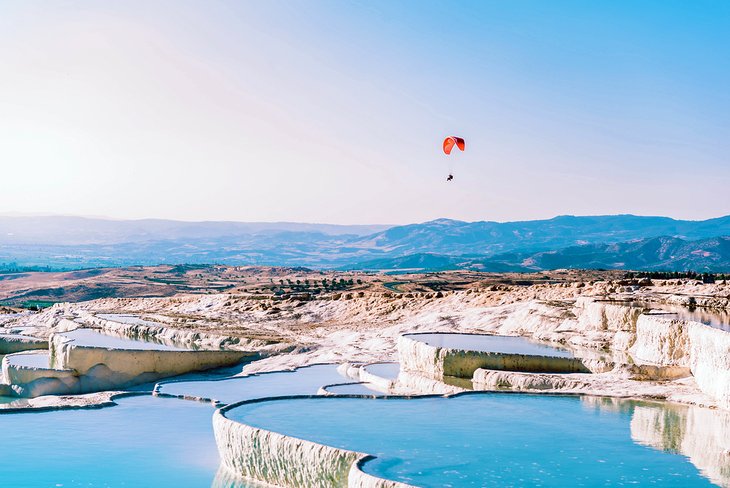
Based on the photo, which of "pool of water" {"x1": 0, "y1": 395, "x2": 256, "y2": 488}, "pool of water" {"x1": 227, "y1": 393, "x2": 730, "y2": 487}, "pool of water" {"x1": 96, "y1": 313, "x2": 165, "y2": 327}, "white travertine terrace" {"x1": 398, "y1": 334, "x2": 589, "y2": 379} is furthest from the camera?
"pool of water" {"x1": 96, "y1": 313, "x2": 165, "y2": 327}

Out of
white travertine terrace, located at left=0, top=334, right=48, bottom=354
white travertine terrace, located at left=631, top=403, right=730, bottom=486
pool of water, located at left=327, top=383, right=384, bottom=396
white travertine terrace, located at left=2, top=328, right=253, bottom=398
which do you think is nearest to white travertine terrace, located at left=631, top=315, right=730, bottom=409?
white travertine terrace, located at left=631, top=403, right=730, bottom=486

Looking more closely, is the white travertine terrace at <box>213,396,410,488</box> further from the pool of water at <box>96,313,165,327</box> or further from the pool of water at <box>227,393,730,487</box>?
the pool of water at <box>96,313,165,327</box>

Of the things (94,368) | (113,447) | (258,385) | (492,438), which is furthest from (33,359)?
(492,438)

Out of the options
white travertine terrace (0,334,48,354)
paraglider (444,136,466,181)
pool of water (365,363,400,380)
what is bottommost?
white travertine terrace (0,334,48,354)

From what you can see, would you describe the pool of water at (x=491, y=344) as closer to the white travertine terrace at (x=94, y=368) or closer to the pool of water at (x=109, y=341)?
the white travertine terrace at (x=94, y=368)

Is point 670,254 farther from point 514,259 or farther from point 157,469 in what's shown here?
point 157,469

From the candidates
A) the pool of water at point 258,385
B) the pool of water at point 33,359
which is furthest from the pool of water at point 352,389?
the pool of water at point 33,359
